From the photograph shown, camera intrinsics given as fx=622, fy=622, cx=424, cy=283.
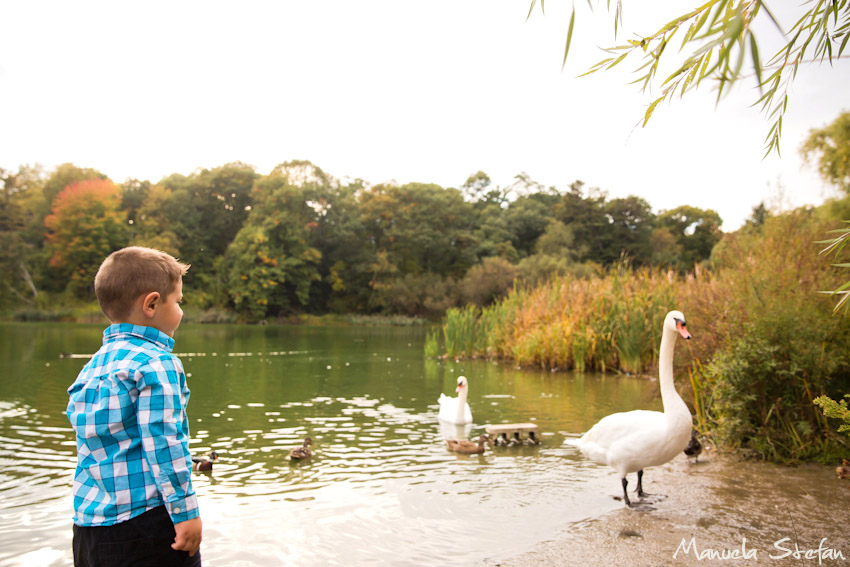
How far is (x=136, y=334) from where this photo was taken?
2.62 metres

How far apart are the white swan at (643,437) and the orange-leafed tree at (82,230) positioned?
167 feet

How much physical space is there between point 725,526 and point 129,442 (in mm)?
4449

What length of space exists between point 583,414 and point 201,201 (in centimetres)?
5347

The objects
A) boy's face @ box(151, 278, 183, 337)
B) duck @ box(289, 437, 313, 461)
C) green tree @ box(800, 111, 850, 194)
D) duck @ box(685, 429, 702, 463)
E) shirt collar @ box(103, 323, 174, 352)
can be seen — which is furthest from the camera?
green tree @ box(800, 111, 850, 194)

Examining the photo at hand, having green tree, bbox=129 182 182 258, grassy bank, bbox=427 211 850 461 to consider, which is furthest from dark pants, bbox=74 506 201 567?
green tree, bbox=129 182 182 258

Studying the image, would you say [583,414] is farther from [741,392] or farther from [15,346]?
[15,346]

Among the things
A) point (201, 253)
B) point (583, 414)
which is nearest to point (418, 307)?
point (201, 253)

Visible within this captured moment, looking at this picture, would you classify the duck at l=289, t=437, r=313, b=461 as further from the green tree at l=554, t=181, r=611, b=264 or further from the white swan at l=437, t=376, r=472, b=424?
A: the green tree at l=554, t=181, r=611, b=264

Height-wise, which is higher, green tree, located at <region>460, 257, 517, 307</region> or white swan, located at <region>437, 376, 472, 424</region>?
green tree, located at <region>460, 257, 517, 307</region>

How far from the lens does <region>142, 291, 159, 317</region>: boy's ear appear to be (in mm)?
2652

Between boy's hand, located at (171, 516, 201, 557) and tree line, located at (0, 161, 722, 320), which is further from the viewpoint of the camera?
tree line, located at (0, 161, 722, 320)

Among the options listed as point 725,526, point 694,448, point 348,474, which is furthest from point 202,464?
point 694,448

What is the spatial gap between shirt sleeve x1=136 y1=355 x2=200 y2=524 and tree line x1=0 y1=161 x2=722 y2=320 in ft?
140

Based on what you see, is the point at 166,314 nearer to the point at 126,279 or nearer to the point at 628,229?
the point at 126,279
